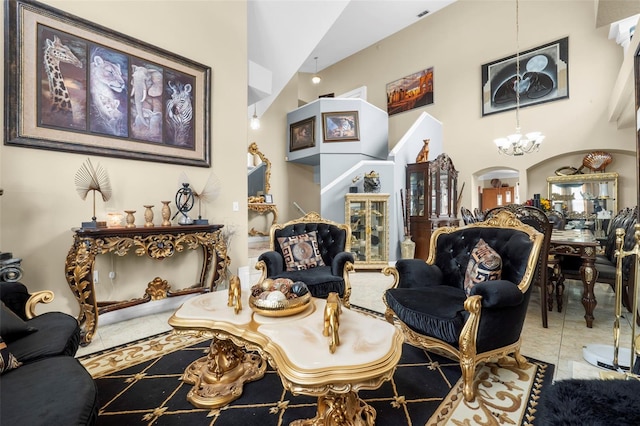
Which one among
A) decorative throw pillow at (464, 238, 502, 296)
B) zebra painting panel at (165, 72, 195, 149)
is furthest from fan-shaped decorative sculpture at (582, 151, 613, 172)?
zebra painting panel at (165, 72, 195, 149)

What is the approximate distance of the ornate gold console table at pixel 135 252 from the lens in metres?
2.30

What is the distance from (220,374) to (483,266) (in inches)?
72.9

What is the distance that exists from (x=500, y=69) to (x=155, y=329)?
310 inches

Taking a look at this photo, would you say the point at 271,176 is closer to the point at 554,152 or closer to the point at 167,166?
the point at 167,166

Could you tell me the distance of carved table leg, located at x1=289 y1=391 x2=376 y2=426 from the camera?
1.27 meters

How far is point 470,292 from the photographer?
180cm

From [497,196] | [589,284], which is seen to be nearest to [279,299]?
[589,284]

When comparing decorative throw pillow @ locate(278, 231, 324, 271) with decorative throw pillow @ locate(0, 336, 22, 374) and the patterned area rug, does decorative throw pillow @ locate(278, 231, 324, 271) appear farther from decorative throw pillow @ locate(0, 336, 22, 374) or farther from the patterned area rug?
decorative throw pillow @ locate(0, 336, 22, 374)

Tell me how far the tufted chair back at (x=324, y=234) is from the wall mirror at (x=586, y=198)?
5222mm

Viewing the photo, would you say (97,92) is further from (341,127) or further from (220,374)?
(341,127)

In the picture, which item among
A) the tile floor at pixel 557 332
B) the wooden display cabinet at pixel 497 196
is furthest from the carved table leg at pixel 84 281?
the wooden display cabinet at pixel 497 196

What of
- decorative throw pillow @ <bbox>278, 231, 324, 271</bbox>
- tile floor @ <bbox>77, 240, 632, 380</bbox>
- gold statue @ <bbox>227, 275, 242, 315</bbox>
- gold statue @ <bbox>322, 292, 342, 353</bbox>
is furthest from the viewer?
decorative throw pillow @ <bbox>278, 231, 324, 271</bbox>

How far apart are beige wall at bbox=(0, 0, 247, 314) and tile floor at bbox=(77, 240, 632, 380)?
400 millimetres

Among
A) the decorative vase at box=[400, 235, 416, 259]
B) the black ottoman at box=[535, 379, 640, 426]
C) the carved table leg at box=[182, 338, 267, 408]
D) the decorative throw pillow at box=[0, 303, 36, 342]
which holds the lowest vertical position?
the carved table leg at box=[182, 338, 267, 408]
